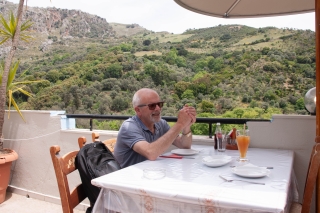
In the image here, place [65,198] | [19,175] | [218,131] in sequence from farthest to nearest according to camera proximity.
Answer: [19,175], [218,131], [65,198]

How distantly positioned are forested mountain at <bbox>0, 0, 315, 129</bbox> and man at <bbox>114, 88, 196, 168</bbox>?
958 cm

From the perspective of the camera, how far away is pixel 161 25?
20.9 metres

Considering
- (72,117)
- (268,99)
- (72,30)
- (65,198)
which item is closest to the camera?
(65,198)

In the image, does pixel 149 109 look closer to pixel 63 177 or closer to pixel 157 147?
pixel 157 147

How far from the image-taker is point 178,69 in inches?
640

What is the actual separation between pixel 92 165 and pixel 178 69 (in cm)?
1513

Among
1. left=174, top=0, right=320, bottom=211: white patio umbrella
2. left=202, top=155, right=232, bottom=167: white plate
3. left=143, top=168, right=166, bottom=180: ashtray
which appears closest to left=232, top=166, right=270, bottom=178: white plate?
left=202, top=155, right=232, bottom=167: white plate

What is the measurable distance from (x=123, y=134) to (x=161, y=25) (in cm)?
2018

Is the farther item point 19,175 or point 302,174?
point 19,175

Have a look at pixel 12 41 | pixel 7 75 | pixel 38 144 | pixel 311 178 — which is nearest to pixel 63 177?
pixel 311 178

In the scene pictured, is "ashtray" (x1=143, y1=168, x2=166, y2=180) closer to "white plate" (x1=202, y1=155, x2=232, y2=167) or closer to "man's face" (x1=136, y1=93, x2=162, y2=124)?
"white plate" (x1=202, y1=155, x2=232, y2=167)

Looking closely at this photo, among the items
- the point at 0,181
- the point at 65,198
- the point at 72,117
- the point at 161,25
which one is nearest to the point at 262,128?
the point at 65,198

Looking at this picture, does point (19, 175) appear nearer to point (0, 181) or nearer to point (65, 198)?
point (0, 181)

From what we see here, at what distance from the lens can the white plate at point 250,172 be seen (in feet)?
3.97
